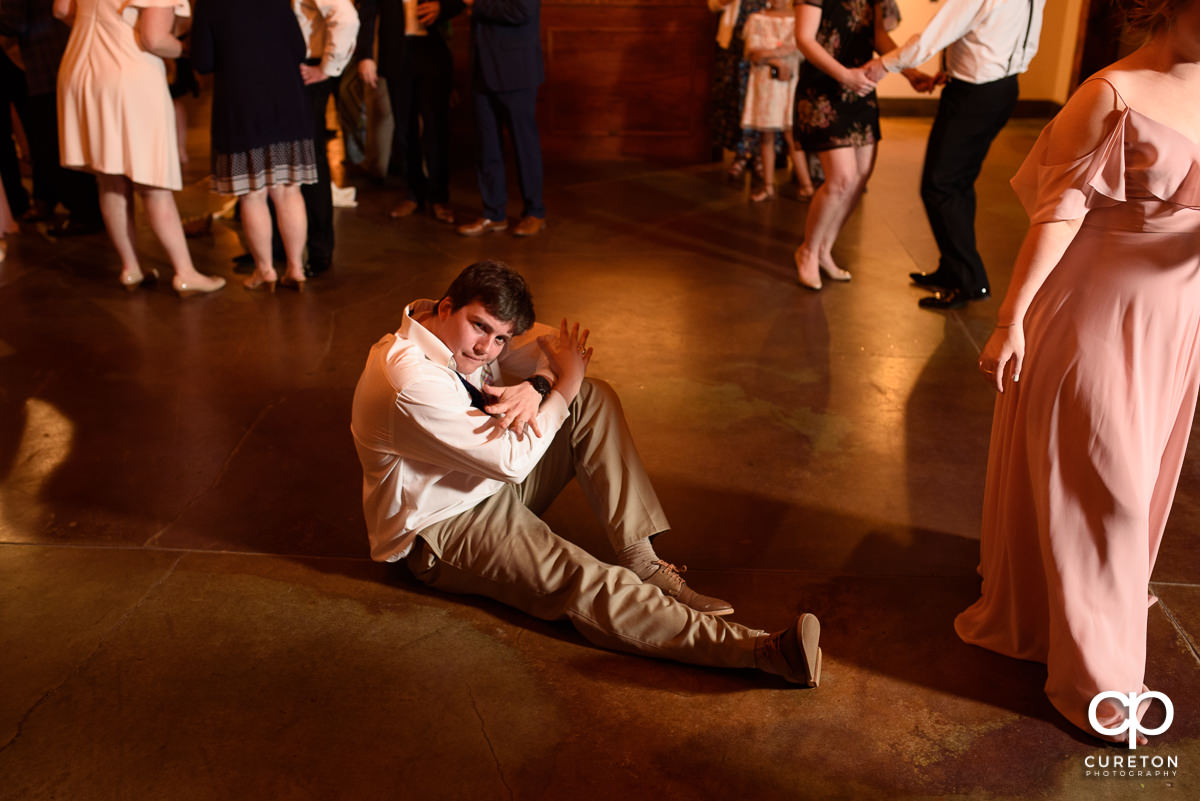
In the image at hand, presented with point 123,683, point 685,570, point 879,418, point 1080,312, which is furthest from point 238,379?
point 1080,312

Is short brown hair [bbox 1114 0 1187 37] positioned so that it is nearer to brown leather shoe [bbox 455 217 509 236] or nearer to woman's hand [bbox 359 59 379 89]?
brown leather shoe [bbox 455 217 509 236]

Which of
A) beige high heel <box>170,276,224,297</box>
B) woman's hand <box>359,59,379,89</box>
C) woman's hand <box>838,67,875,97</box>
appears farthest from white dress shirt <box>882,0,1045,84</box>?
beige high heel <box>170,276,224,297</box>

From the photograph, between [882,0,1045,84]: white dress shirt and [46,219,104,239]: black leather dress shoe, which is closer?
A: [882,0,1045,84]: white dress shirt

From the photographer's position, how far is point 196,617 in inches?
89.4

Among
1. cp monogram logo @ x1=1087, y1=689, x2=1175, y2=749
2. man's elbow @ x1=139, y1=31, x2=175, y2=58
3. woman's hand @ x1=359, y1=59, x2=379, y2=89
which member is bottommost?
cp monogram logo @ x1=1087, y1=689, x2=1175, y2=749

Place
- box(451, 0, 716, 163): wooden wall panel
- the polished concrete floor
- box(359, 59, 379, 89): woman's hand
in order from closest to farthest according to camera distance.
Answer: the polished concrete floor
box(359, 59, 379, 89): woman's hand
box(451, 0, 716, 163): wooden wall panel

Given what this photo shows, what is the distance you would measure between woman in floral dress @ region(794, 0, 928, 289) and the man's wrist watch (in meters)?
2.15

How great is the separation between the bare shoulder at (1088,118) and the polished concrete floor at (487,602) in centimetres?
103

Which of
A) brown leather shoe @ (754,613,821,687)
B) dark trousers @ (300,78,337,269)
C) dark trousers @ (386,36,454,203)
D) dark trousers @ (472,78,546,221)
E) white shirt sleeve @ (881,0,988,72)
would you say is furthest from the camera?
dark trousers @ (386,36,454,203)

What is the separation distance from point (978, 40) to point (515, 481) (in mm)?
2571

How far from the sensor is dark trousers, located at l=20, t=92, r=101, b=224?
5.04 m

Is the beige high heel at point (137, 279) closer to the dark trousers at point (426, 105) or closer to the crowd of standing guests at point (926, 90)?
the dark trousers at point (426, 105)

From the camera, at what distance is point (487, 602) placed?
232cm

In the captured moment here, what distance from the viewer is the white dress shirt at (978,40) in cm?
Answer: 357
